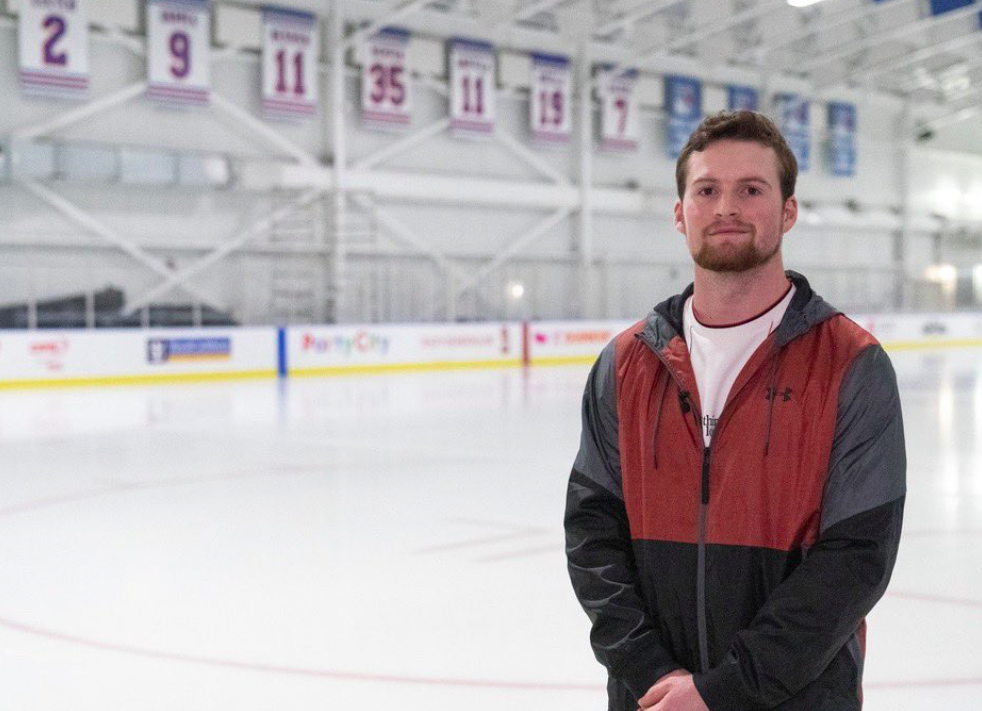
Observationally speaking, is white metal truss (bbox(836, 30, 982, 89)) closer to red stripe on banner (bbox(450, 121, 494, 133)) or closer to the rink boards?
the rink boards

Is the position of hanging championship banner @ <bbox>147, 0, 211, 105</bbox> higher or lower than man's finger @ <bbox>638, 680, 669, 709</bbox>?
higher

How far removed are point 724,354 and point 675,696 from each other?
0.68 meters

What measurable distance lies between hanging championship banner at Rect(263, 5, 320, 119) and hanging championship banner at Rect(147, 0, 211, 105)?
146 centimetres

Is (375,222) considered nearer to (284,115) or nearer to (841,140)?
(284,115)

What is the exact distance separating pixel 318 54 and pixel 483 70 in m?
4.59

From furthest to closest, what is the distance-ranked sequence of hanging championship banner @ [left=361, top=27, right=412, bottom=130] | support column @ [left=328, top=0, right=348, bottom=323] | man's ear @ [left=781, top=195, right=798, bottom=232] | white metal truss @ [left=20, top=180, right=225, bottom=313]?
hanging championship banner @ [left=361, top=27, right=412, bottom=130]
support column @ [left=328, top=0, right=348, bottom=323]
white metal truss @ [left=20, top=180, right=225, bottom=313]
man's ear @ [left=781, top=195, right=798, bottom=232]

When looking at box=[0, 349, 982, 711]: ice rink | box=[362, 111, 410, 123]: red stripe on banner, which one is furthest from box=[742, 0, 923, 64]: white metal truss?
box=[0, 349, 982, 711]: ice rink

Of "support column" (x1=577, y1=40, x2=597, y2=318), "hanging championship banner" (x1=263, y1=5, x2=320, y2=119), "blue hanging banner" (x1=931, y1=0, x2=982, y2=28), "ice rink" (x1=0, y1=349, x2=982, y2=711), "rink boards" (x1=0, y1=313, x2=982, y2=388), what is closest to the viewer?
"ice rink" (x1=0, y1=349, x2=982, y2=711)

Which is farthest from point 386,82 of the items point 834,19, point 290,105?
point 834,19

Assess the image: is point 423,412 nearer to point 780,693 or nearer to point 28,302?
point 28,302

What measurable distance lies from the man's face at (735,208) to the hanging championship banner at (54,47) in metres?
24.4

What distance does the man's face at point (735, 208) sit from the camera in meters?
2.53

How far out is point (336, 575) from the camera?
263 inches

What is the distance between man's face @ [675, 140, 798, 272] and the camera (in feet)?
8.29
